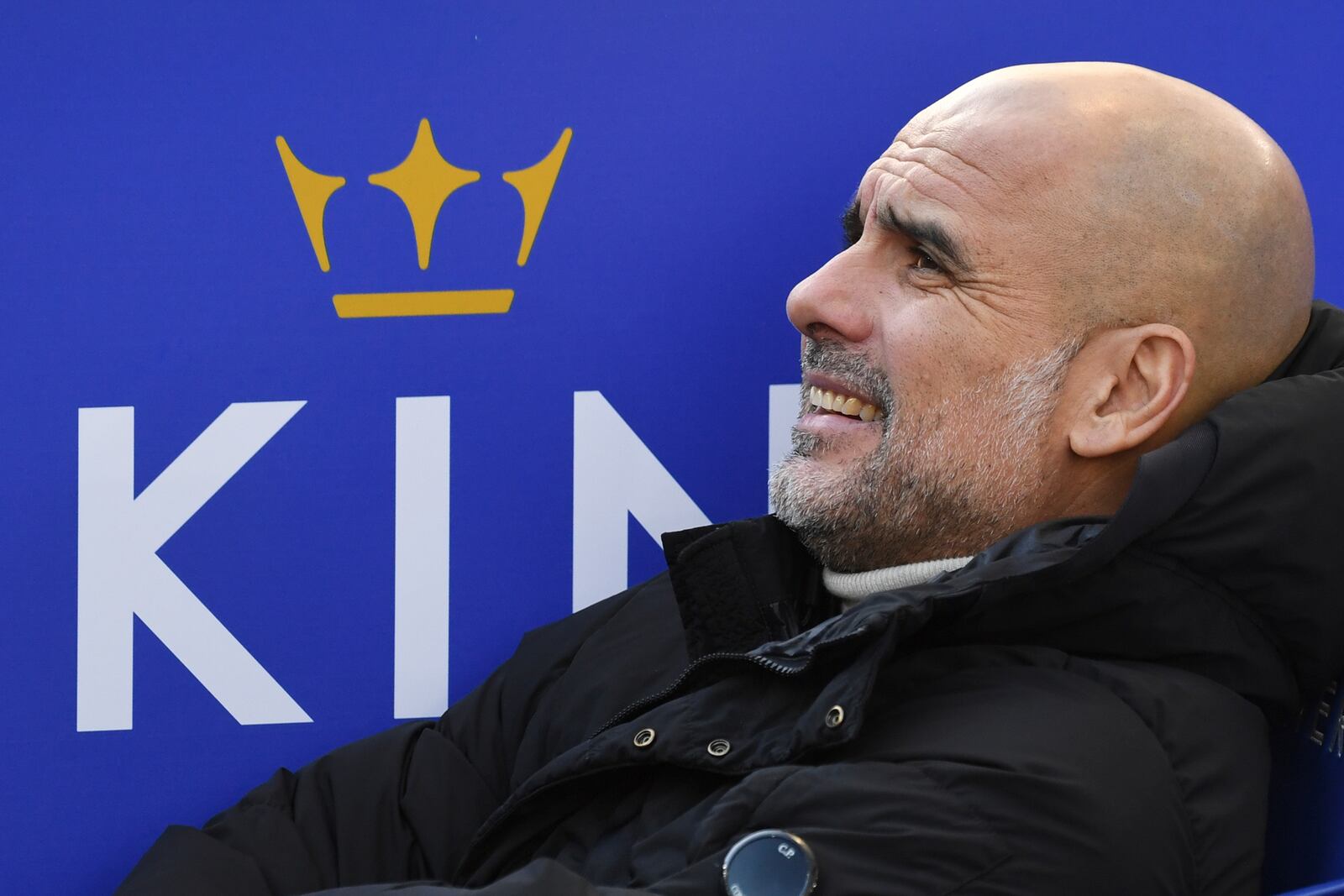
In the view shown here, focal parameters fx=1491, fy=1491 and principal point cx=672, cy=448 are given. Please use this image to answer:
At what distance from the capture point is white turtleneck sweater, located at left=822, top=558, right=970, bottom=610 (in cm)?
136

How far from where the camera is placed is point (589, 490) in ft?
5.41

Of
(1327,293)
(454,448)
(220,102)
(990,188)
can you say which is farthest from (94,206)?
(1327,293)

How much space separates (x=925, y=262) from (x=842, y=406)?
0.16 meters

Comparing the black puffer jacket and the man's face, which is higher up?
the man's face

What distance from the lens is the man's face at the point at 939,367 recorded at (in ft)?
4.48

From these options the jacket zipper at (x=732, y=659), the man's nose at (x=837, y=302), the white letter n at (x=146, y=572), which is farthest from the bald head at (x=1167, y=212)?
the white letter n at (x=146, y=572)

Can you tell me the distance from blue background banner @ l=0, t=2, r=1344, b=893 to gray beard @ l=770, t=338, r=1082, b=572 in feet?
0.86

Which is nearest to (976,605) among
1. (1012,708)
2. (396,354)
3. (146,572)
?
(1012,708)

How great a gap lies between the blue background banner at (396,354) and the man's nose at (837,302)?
8.5 inches

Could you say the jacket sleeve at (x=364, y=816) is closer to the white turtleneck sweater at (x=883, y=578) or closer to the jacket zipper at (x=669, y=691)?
the jacket zipper at (x=669, y=691)

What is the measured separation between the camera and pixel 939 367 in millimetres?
Answer: 1379

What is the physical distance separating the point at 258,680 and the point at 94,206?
57 centimetres

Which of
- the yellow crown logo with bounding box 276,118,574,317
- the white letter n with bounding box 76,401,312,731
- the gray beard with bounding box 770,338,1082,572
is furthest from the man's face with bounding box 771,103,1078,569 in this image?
the white letter n with bounding box 76,401,312,731

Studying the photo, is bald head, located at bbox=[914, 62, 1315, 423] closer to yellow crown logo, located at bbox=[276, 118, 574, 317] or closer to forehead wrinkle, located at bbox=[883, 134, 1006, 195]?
forehead wrinkle, located at bbox=[883, 134, 1006, 195]
